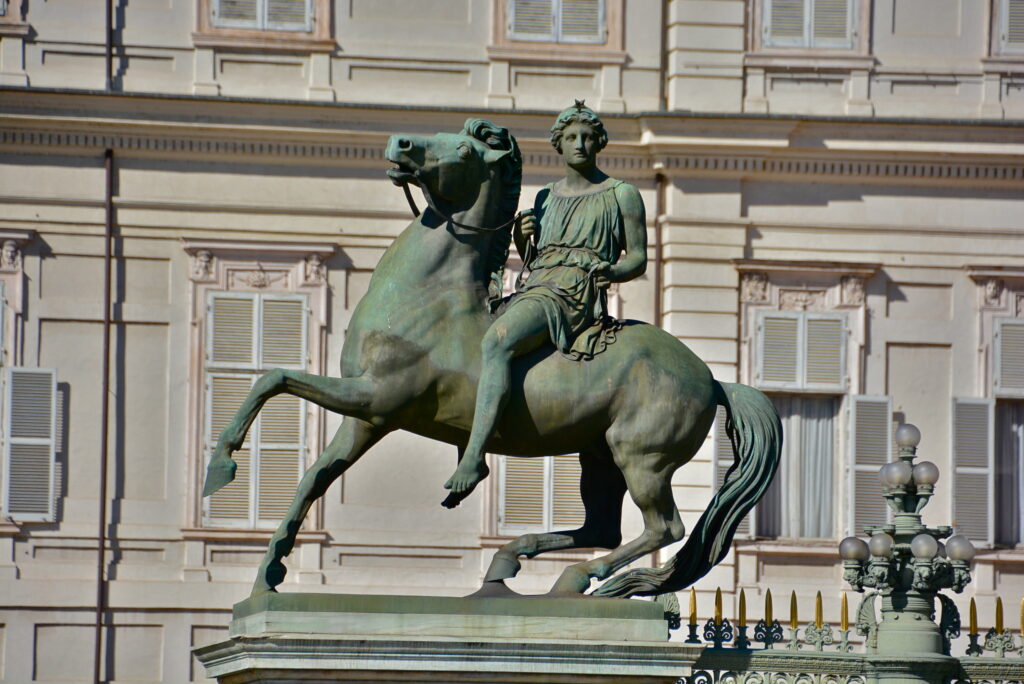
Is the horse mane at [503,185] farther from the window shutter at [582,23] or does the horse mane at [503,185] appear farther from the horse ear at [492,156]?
the window shutter at [582,23]

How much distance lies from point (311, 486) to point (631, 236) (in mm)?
1869

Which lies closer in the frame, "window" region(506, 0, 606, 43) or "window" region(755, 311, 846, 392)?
"window" region(755, 311, 846, 392)

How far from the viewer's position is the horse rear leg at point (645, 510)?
11.7m

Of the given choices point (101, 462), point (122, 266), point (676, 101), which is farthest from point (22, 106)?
point (676, 101)

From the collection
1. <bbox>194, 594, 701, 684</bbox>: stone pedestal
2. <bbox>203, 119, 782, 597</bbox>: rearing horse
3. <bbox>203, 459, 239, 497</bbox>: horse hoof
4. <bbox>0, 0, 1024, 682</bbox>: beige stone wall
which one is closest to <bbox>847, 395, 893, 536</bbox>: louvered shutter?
<bbox>0, 0, 1024, 682</bbox>: beige stone wall

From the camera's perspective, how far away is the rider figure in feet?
37.5

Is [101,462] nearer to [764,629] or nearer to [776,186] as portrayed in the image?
[776,186]

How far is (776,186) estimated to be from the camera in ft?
79.6

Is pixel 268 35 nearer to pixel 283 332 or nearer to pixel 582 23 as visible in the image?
pixel 283 332

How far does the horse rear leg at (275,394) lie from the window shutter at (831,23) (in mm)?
13610

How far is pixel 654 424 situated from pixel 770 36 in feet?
43.6

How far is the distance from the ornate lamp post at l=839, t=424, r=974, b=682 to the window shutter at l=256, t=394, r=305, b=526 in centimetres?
716

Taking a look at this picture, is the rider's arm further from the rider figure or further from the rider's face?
the rider's face

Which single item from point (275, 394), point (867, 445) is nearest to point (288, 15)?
point (867, 445)
